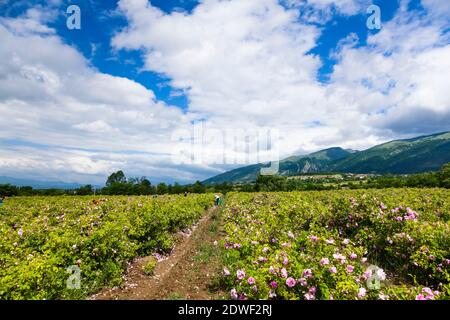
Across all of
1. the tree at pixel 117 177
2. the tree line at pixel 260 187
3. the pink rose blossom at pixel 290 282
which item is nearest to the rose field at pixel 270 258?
the pink rose blossom at pixel 290 282

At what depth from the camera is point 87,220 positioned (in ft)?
35.5

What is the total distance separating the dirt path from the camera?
7.80 m

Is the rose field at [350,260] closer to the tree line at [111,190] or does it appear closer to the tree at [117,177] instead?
the tree line at [111,190]

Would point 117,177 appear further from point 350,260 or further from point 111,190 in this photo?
point 350,260

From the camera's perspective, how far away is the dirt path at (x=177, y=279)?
780 cm

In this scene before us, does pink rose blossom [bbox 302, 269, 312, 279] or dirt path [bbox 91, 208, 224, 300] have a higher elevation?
pink rose blossom [bbox 302, 269, 312, 279]

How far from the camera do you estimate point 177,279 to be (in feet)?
29.8

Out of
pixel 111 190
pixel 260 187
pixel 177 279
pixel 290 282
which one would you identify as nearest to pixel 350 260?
pixel 290 282

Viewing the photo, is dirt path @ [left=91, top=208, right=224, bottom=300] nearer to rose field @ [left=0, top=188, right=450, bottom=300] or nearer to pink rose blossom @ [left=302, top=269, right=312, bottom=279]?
rose field @ [left=0, top=188, right=450, bottom=300]

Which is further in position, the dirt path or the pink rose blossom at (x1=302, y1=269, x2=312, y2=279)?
the dirt path

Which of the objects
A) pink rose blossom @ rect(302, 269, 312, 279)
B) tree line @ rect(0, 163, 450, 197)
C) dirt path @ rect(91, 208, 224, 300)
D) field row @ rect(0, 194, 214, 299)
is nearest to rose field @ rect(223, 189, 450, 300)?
pink rose blossom @ rect(302, 269, 312, 279)
